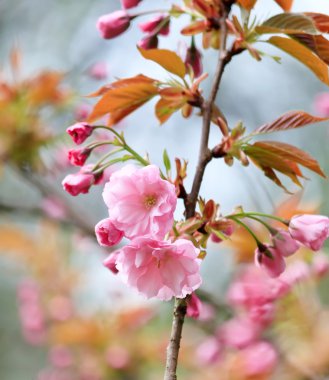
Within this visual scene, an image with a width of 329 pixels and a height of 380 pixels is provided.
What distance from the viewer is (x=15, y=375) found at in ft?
15.8

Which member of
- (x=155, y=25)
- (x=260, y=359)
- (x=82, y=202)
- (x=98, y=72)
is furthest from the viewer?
(x=82, y=202)

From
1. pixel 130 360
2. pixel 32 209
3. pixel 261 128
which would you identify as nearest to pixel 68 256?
pixel 130 360

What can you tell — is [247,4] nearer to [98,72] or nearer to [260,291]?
[260,291]

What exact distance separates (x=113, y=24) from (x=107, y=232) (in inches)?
15.2

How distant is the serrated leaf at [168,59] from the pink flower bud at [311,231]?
0.66ft

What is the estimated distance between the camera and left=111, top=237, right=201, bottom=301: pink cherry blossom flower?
1.87ft

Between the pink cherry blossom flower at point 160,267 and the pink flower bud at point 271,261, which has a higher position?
the pink cherry blossom flower at point 160,267

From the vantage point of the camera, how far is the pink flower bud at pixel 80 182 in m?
0.67

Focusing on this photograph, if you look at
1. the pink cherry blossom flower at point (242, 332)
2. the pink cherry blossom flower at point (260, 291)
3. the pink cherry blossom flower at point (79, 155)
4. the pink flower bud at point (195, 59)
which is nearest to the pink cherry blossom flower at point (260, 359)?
the pink cherry blossom flower at point (242, 332)

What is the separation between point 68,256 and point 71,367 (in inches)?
23.2

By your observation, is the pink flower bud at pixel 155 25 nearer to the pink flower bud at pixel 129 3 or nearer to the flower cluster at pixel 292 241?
the pink flower bud at pixel 129 3

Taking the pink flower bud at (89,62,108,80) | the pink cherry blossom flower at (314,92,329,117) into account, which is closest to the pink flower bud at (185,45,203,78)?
the pink cherry blossom flower at (314,92,329,117)

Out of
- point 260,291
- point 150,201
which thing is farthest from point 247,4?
point 260,291

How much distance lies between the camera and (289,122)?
2.35 feet
